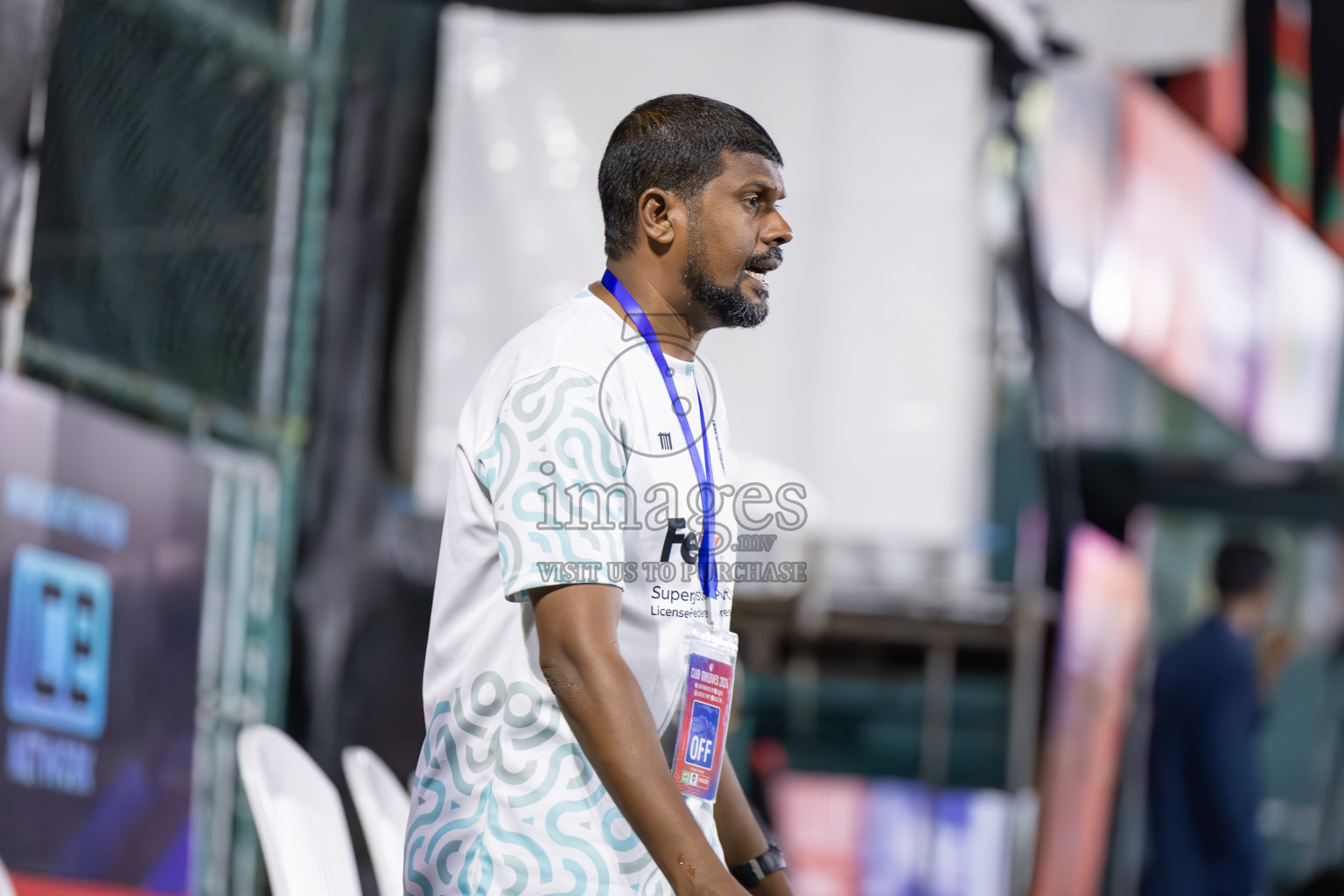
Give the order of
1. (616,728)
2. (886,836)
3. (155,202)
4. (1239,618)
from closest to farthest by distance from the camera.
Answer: (616,728) < (155,202) < (886,836) < (1239,618)

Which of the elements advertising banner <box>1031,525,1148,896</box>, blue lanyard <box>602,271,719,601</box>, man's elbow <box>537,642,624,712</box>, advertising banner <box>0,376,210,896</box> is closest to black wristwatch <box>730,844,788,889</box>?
blue lanyard <box>602,271,719,601</box>

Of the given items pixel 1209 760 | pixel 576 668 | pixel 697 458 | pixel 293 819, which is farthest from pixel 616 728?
pixel 1209 760

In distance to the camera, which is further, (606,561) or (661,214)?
(661,214)

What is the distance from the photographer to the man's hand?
4.37 feet

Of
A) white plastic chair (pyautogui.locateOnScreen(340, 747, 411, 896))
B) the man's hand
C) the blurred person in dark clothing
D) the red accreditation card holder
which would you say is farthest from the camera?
the blurred person in dark clothing

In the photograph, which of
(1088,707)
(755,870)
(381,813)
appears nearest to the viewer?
(755,870)

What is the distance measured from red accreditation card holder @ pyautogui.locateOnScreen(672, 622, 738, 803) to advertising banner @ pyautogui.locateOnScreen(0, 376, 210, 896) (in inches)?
74.6

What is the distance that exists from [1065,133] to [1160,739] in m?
2.12

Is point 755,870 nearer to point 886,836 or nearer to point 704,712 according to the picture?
point 704,712

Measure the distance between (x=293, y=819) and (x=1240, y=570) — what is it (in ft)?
13.5

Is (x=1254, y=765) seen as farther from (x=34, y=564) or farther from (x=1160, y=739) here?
(x=34, y=564)

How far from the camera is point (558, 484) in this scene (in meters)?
1.40

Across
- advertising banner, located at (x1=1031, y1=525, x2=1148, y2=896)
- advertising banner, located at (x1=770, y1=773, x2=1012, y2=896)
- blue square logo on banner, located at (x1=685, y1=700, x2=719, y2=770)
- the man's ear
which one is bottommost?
advertising banner, located at (x1=770, y1=773, x2=1012, y2=896)

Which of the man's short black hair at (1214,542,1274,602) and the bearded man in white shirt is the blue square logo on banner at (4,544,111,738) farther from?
the man's short black hair at (1214,542,1274,602)
